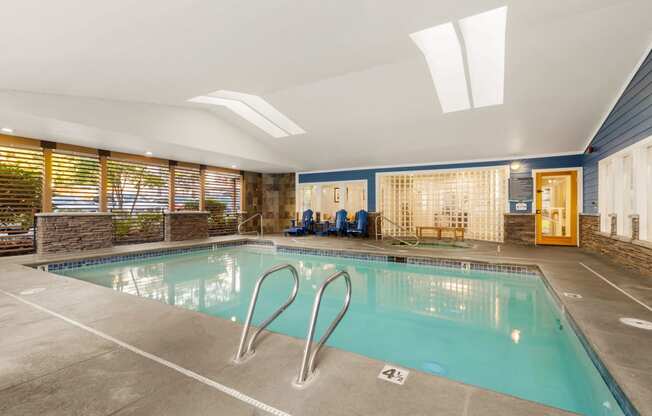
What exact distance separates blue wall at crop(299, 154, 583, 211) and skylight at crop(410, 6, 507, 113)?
3.25m

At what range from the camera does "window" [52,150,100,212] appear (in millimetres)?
6863

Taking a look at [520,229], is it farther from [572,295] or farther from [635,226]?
[572,295]

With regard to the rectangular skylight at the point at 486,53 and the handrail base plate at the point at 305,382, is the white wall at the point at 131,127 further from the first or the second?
the handrail base plate at the point at 305,382

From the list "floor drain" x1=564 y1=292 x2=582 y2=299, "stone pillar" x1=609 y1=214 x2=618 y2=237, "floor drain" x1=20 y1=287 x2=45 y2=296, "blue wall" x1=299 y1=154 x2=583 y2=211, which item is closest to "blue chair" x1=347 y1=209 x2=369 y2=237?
"blue wall" x1=299 y1=154 x2=583 y2=211

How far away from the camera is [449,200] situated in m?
10.2

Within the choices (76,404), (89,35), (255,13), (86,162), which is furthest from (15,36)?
(86,162)

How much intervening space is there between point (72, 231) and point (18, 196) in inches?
51.6

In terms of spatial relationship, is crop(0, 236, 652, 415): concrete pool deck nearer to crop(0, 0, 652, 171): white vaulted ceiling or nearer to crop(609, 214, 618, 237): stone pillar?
crop(0, 0, 652, 171): white vaulted ceiling

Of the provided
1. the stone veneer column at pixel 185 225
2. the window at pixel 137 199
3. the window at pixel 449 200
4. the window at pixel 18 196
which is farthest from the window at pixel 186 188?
the window at pixel 449 200

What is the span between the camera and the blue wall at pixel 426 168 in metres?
7.65

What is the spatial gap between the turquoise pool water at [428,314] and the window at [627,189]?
1.62m

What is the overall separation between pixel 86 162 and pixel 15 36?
5303 millimetres

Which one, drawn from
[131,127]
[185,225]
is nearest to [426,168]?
[185,225]

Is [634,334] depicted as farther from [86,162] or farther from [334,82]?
[86,162]
